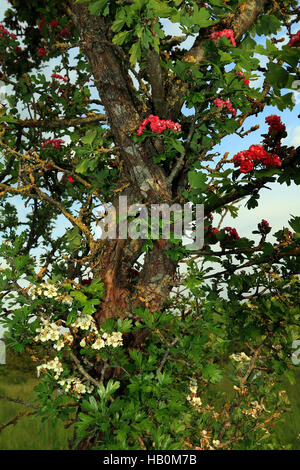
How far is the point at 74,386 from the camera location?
10.1 feet

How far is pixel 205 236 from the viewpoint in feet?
13.1

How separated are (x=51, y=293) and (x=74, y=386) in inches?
32.9

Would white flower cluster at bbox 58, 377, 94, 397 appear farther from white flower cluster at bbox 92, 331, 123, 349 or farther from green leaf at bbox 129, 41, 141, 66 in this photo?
green leaf at bbox 129, 41, 141, 66

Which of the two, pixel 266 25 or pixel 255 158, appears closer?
pixel 255 158

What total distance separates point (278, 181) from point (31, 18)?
528 cm

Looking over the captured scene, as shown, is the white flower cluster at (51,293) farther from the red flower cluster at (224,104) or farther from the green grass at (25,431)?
the red flower cluster at (224,104)

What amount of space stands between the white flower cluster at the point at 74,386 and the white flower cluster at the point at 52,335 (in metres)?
0.30

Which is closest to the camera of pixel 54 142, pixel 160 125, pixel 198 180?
pixel 160 125

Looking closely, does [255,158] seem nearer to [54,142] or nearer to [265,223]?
[265,223]

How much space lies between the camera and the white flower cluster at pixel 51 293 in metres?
3.04

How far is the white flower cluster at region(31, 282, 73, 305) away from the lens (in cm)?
304

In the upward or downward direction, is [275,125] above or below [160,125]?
above

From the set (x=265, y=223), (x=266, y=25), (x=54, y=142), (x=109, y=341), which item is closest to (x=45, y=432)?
(x=109, y=341)

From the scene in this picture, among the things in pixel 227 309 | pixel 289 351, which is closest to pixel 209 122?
pixel 227 309
